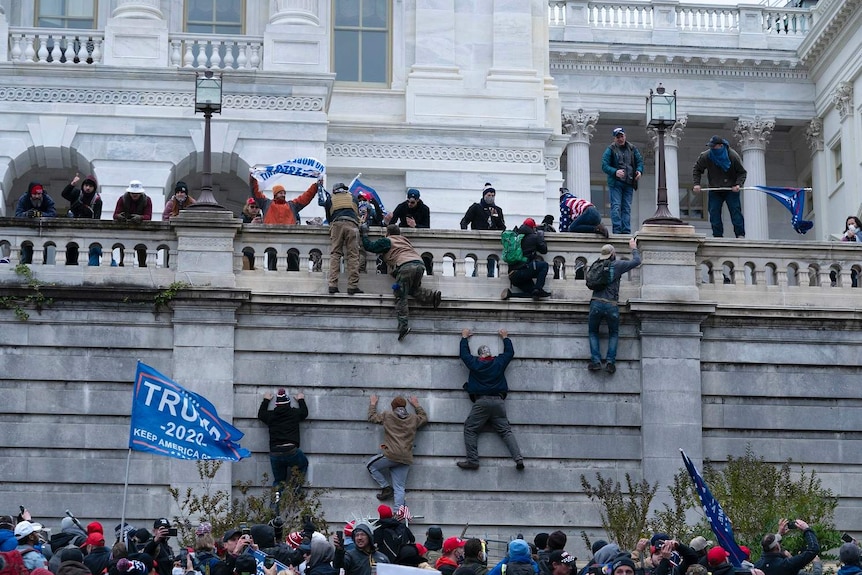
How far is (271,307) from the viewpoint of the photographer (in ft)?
107

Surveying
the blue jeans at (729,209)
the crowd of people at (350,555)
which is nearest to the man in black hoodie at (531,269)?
the blue jeans at (729,209)

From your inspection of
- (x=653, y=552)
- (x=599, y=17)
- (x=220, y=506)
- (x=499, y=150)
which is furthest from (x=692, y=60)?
→ (x=653, y=552)

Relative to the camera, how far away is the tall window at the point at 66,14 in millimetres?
45469

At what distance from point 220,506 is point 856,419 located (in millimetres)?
10624

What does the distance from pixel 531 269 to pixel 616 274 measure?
139 centimetres

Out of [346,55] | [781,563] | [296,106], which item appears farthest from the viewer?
[346,55]

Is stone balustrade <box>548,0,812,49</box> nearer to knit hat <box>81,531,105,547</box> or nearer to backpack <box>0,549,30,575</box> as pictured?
knit hat <box>81,531,105,547</box>

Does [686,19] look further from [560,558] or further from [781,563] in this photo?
[560,558]

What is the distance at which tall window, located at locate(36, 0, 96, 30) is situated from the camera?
149 ft

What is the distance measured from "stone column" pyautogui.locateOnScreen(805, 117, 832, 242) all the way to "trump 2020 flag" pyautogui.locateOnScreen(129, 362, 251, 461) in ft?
132

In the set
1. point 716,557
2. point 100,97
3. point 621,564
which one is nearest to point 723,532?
point 716,557

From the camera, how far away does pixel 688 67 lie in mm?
67875

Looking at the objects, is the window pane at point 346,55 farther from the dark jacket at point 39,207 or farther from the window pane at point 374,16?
the dark jacket at point 39,207

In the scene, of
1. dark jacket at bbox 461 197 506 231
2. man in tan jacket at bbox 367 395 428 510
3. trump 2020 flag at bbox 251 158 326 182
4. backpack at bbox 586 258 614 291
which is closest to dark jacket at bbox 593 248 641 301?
backpack at bbox 586 258 614 291
